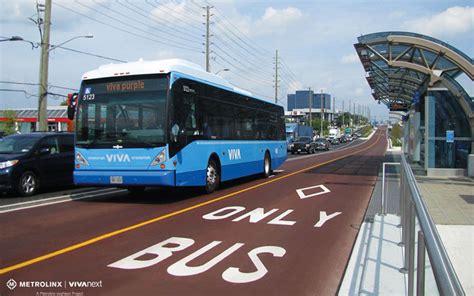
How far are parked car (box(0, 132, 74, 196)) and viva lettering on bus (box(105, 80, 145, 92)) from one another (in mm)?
3654

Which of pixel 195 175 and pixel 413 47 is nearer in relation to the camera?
pixel 195 175


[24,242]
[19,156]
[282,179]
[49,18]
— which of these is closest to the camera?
[24,242]

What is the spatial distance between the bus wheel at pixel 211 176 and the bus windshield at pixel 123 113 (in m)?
2.58

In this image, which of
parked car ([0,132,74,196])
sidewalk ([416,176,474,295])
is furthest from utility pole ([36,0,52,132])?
sidewalk ([416,176,474,295])

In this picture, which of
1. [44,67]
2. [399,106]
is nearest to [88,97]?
[44,67]

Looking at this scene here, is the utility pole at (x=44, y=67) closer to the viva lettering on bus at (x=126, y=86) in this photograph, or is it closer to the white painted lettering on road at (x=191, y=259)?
the viva lettering on bus at (x=126, y=86)

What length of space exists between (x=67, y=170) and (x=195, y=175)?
4.93m

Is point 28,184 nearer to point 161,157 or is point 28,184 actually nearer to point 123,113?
point 123,113

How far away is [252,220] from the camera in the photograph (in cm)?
914

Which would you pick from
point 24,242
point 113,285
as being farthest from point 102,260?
point 24,242

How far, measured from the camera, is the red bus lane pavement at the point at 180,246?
527 cm

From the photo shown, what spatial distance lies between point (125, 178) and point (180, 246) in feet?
14.2

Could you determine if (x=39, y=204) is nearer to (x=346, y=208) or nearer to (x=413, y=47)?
(x=346, y=208)

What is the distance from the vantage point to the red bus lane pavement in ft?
17.3
